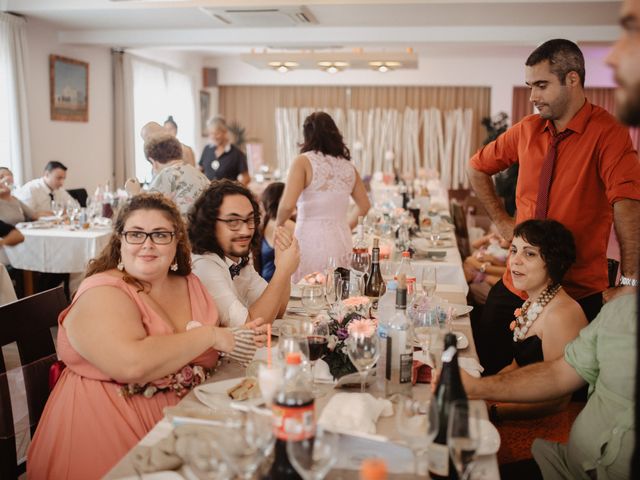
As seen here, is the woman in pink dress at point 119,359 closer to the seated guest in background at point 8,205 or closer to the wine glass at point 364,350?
the wine glass at point 364,350

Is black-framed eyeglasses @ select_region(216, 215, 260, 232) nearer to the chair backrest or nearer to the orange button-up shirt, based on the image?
the orange button-up shirt

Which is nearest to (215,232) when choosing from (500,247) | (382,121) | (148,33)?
(500,247)

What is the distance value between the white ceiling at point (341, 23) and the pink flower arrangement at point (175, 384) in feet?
16.1

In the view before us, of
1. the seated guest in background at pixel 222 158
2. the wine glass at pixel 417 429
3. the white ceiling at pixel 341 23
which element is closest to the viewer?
the wine glass at pixel 417 429

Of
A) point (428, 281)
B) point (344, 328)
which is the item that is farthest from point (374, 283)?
point (344, 328)

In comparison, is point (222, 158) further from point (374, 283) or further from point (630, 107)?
point (630, 107)

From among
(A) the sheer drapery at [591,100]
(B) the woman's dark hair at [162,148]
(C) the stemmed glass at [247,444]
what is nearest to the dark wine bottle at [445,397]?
(C) the stemmed glass at [247,444]

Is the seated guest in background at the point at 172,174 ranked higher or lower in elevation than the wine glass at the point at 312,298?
higher

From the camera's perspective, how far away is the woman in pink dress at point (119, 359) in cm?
173

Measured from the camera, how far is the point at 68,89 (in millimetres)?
7977

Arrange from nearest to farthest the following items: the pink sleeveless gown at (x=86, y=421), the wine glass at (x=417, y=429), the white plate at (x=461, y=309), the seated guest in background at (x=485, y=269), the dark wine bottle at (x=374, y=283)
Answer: the wine glass at (x=417, y=429)
the pink sleeveless gown at (x=86, y=421)
the white plate at (x=461, y=309)
the dark wine bottle at (x=374, y=283)
the seated guest in background at (x=485, y=269)

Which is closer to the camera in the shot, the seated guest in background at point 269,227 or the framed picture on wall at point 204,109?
the seated guest in background at point 269,227

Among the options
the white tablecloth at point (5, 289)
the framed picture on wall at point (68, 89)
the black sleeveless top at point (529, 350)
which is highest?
the framed picture on wall at point (68, 89)

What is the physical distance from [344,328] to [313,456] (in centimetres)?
99
